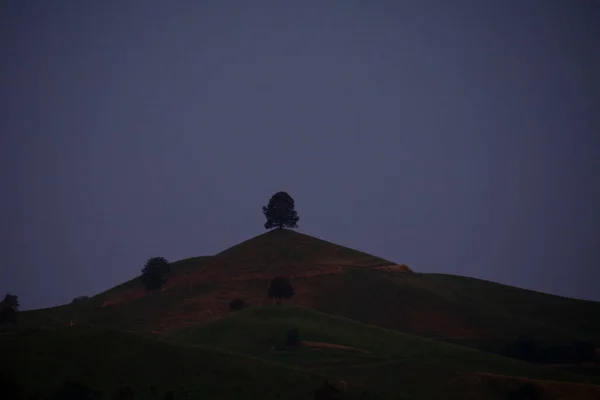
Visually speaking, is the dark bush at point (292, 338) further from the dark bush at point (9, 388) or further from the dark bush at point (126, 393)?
the dark bush at point (9, 388)

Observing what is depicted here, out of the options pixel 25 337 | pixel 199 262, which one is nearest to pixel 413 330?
pixel 199 262

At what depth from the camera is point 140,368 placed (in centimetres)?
6150

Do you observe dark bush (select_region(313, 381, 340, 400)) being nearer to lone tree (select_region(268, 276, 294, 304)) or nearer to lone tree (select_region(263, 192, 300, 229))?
lone tree (select_region(268, 276, 294, 304))

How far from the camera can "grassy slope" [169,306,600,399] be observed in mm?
66750

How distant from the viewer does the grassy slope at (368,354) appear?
219ft

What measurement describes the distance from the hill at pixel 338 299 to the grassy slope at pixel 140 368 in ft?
115

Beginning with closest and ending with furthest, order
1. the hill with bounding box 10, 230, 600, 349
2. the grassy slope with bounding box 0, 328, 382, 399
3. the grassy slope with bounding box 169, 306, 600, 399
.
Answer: the grassy slope with bounding box 0, 328, 382, 399 < the grassy slope with bounding box 169, 306, 600, 399 < the hill with bounding box 10, 230, 600, 349

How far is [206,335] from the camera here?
88.0 meters

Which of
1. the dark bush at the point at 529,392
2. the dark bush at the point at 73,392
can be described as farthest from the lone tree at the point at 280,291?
the dark bush at the point at 73,392

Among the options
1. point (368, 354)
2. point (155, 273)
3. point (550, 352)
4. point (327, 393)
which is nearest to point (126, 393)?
point (327, 393)

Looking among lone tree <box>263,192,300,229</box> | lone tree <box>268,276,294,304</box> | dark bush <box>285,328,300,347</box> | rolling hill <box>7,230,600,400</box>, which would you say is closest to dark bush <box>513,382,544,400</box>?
rolling hill <box>7,230,600,400</box>

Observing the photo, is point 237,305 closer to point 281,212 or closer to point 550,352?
point 281,212

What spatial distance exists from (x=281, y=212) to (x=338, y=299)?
25.2 metres

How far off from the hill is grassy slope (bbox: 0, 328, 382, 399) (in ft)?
115
